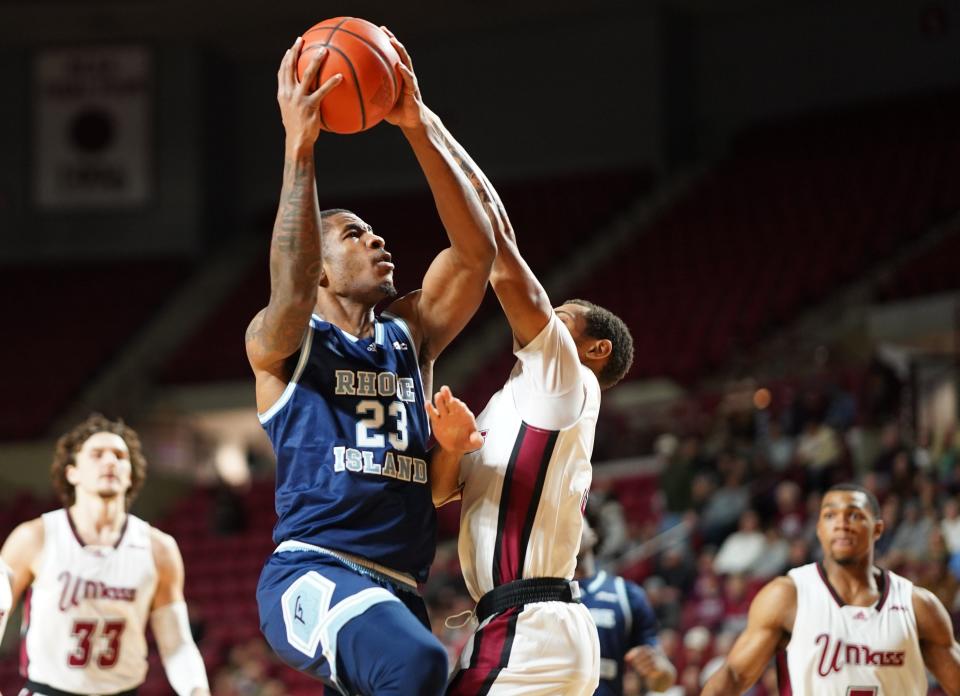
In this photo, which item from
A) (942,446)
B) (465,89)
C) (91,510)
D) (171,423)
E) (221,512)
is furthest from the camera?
(465,89)

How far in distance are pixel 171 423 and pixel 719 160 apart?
856cm

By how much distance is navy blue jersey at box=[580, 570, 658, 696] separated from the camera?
20.1ft

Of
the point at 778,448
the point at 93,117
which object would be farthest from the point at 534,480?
the point at 93,117

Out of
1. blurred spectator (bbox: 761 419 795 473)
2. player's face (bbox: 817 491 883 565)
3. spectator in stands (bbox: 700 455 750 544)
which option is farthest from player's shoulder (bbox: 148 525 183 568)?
blurred spectator (bbox: 761 419 795 473)

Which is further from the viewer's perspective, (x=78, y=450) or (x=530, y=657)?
(x=78, y=450)

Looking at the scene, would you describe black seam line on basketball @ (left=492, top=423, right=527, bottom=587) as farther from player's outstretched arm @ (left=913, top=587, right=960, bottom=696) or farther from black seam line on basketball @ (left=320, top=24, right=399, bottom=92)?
player's outstretched arm @ (left=913, top=587, right=960, bottom=696)

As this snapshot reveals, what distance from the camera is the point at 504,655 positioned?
3963mm

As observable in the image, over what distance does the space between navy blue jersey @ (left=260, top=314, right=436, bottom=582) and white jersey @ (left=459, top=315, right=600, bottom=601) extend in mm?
179

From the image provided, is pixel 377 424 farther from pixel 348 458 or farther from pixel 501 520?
pixel 501 520

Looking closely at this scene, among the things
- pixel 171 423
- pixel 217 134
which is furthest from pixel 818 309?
pixel 217 134

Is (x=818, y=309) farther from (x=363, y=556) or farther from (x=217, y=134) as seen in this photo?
(x=363, y=556)

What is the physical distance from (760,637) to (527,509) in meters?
1.89

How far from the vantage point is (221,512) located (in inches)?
627

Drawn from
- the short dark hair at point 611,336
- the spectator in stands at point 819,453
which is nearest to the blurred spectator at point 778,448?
the spectator in stands at point 819,453
